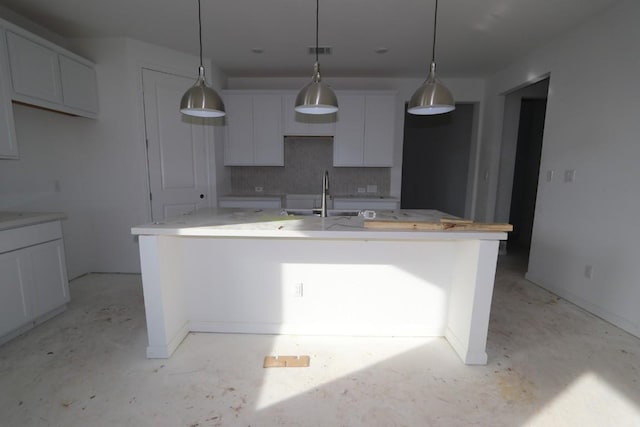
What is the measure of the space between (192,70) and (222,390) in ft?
11.6

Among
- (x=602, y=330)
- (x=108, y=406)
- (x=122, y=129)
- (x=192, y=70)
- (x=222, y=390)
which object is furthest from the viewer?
(x=192, y=70)

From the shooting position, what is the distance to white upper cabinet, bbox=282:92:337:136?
4230 millimetres

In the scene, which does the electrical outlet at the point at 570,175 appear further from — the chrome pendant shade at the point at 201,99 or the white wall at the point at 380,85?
the chrome pendant shade at the point at 201,99

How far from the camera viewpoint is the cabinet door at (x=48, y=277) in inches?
93.3

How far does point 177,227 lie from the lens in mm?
1905

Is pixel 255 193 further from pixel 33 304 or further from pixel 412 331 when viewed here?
pixel 412 331

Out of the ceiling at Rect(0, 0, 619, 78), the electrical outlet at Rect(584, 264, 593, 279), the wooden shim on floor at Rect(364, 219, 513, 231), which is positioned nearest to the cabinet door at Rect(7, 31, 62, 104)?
the ceiling at Rect(0, 0, 619, 78)

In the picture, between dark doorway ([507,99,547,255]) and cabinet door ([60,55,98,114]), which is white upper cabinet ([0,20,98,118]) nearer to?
cabinet door ([60,55,98,114])

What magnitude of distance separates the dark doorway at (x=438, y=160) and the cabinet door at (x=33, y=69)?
18.0 feet

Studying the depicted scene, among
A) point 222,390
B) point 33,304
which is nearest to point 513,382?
point 222,390

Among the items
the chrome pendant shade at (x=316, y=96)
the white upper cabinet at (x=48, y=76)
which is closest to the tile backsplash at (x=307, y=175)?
the white upper cabinet at (x=48, y=76)

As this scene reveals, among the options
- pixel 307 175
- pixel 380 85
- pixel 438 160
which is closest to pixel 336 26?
pixel 380 85

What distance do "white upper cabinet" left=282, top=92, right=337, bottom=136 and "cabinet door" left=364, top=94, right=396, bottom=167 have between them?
1.65ft

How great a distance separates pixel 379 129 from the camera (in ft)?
13.9
